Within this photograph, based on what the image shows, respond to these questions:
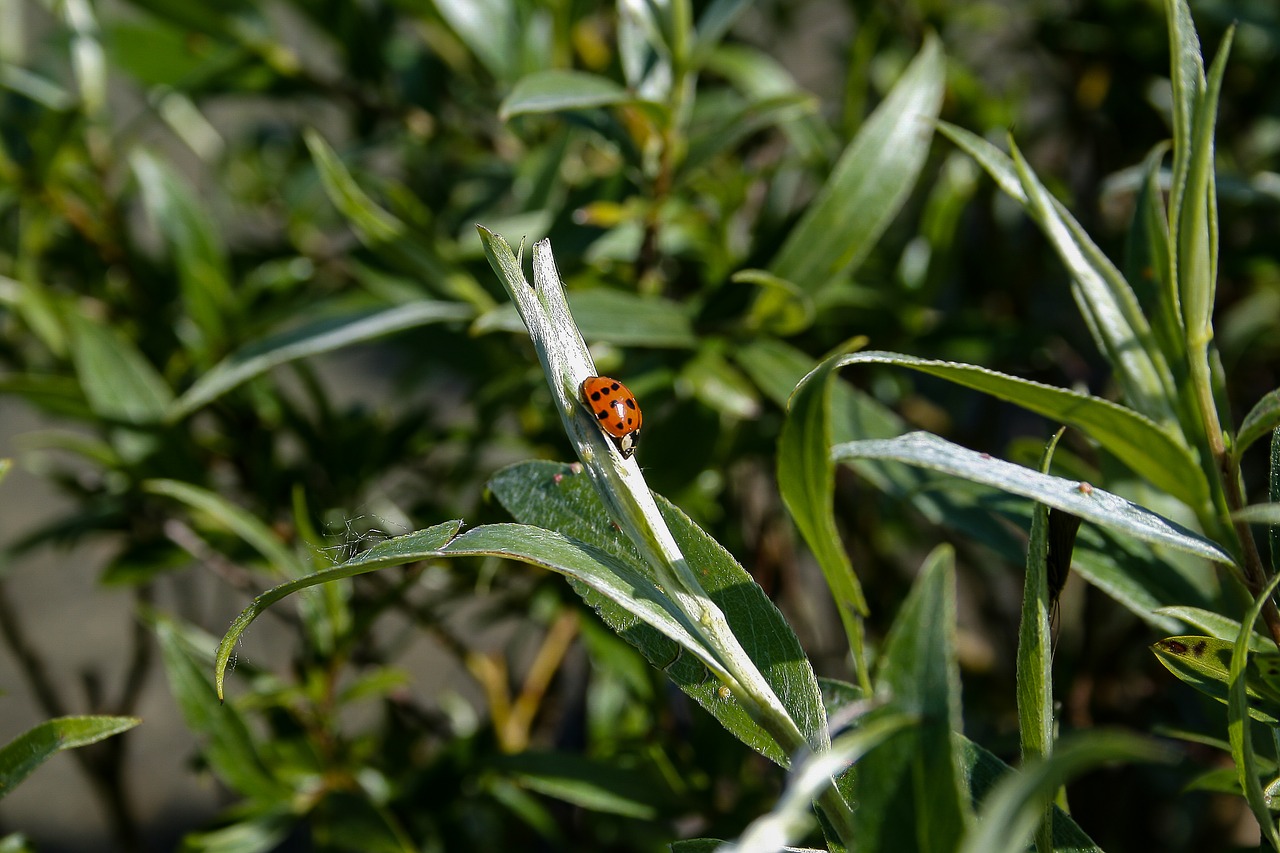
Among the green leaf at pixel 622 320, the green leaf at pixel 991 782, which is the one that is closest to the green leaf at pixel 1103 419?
the green leaf at pixel 991 782

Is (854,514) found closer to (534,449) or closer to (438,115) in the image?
(534,449)

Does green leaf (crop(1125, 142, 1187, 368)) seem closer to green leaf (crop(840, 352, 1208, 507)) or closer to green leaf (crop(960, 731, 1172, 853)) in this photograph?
green leaf (crop(840, 352, 1208, 507))

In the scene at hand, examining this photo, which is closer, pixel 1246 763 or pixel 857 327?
pixel 1246 763

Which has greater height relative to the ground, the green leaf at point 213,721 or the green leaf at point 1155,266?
the green leaf at point 1155,266

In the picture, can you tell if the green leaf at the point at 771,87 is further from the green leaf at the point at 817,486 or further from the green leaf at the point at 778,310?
the green leaf at the point at 817,486

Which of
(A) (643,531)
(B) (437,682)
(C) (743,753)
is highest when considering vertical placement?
(A) (643,531)

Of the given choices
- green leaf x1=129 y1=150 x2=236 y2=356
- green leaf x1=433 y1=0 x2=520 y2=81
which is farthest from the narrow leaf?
green leaf x1=129 y1=150 x2=236 y2=356

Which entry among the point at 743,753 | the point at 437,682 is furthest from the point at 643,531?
the point at 437,682
